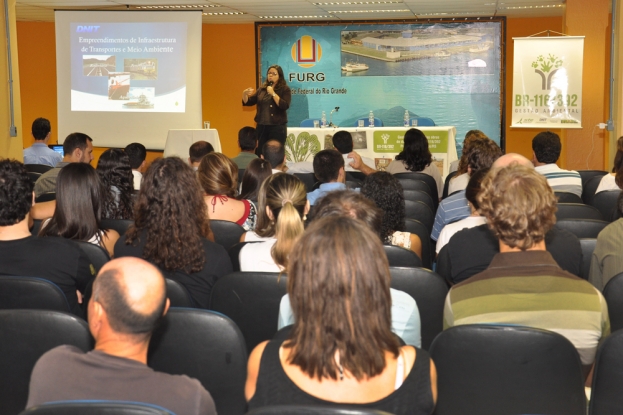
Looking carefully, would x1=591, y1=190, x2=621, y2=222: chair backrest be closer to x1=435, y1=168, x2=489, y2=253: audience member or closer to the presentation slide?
x1=435, y1=168, x2=489, y2=253: audience member

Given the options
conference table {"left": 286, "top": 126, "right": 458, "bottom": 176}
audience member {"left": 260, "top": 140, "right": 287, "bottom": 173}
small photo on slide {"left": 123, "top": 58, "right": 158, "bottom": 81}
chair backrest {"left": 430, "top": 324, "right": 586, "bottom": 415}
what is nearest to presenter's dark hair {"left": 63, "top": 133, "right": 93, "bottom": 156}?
audience member {"left": 260, "top": 140, "right": 287, "bottom": 173}

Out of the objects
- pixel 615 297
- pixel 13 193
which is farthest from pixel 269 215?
pixel 615 297

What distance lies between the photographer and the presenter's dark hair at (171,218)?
2.84m

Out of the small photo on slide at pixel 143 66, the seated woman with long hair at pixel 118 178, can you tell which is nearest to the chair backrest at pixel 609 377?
the seated woman with long hair at pixel 118 178

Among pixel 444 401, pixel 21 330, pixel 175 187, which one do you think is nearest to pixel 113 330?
pixel 21 330

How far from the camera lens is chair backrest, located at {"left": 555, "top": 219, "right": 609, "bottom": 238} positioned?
11.7ft

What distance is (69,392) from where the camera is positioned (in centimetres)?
153

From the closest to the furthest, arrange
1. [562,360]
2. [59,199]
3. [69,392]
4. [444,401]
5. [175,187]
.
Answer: [69,392]
[562,360]
[444,401]
[175,187]
[59,199]

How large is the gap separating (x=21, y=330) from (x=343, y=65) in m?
11.0

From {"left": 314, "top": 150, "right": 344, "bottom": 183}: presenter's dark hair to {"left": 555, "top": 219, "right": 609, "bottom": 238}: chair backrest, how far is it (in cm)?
174

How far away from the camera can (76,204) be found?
338 cm

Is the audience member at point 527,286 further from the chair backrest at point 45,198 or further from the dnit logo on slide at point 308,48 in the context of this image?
the dnit logo on slide at point 308,48

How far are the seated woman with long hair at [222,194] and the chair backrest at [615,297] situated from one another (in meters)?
2.34

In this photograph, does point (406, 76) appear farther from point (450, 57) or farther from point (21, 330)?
point (21, 330)
